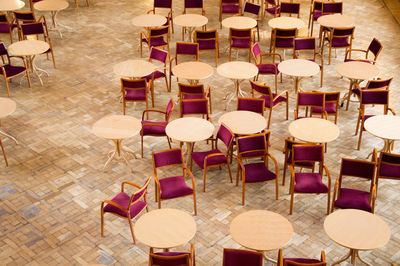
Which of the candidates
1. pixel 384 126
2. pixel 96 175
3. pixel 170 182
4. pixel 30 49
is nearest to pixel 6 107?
pixel 96 175

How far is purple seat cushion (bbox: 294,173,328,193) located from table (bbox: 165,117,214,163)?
1.58 metres

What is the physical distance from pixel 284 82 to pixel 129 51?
3916 millimetres

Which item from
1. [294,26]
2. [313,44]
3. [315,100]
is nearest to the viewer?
[315,100]

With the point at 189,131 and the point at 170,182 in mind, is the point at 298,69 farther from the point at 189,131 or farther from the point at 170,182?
the point at 170,182

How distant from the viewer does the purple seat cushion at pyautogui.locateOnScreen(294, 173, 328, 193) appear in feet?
25.6

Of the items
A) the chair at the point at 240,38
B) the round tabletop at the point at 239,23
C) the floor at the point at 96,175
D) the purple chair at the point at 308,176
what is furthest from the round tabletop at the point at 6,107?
the round tabletop at the point at 239,23

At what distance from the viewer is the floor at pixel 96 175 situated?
7402 millimetres

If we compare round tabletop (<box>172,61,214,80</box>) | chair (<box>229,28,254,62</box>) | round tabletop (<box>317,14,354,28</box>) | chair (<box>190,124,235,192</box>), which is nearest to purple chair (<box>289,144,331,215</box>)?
chair (<box>190,124,235,192</box>)

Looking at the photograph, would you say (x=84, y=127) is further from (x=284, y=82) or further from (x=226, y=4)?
(x=226, y=4)

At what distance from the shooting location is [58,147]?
9547mm

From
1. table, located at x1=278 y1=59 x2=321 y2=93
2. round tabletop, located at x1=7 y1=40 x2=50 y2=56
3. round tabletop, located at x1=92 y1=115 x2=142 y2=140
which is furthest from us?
round tabletop, located at x1=7 y1=40 x2=50 y2=56

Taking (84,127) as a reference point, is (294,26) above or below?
above

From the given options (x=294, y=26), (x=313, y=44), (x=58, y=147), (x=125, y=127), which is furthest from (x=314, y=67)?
(x=58, y=147)

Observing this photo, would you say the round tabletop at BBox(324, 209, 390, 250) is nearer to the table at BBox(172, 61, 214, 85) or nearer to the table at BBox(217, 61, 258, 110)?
the table at BBox(217, 61, 258, 110)
